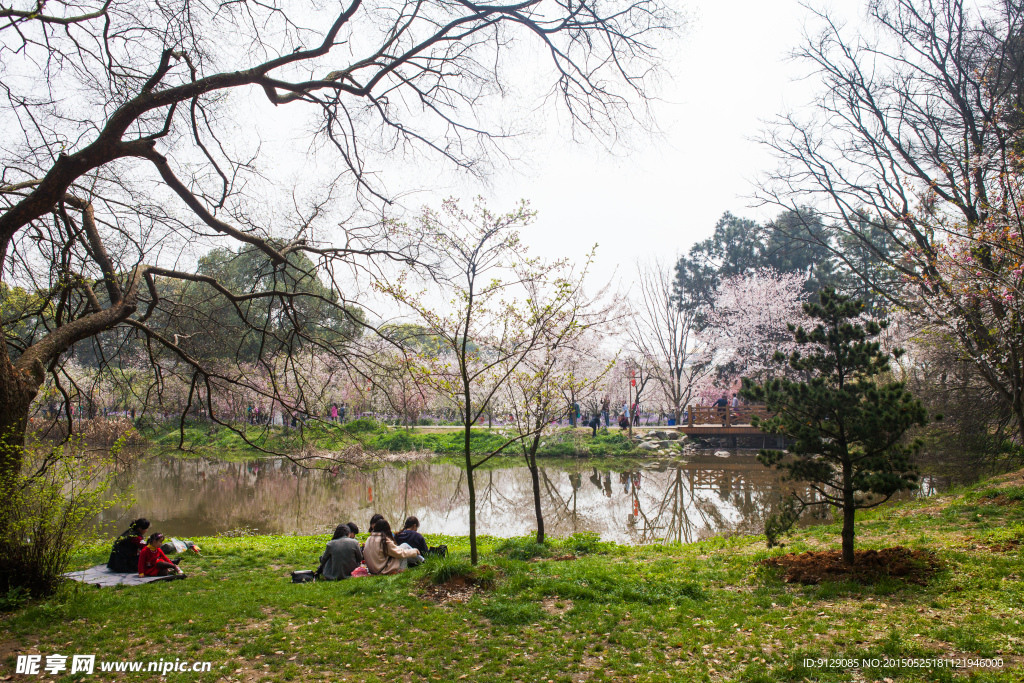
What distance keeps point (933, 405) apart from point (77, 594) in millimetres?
17138

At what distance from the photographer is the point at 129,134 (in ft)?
20.0

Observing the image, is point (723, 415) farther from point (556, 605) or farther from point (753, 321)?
point (556, 605)

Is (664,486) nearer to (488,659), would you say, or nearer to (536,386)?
(536,386)

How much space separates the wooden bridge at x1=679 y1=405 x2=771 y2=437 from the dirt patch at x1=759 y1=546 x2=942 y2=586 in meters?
21.2

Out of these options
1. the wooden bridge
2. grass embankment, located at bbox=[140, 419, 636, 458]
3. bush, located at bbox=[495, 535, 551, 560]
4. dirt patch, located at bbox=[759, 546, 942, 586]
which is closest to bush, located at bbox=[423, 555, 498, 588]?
bush, located at bbox=[495, 535, 551, 560]

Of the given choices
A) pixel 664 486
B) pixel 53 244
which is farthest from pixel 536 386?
pixel 664 486

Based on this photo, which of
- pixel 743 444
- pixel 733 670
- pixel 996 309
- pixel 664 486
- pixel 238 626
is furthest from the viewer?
pixel 743 444

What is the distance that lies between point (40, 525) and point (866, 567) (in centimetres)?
787

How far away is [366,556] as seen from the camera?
6961mm

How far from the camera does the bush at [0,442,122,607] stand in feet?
15.8

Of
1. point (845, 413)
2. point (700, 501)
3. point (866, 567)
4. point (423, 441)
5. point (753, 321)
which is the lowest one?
point (700, 501)

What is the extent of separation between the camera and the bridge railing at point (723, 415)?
87.5 feet

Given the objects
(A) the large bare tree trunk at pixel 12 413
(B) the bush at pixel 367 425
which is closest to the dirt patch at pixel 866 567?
(A) the large bare tree trunk at pixel 12 413

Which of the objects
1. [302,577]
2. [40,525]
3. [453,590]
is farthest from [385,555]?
[40,525]
